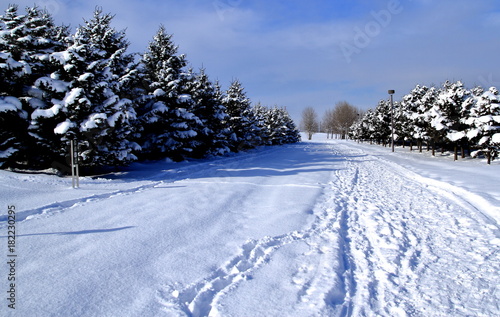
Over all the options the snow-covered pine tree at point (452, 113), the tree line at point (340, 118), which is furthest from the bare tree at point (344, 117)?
the snow-covered pine tree at point (452, 113)

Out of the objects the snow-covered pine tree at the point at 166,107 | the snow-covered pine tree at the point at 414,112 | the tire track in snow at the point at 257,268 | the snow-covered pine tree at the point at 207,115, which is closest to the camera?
the tire track in snow at the point at 257,268

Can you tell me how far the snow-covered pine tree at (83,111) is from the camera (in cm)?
1026

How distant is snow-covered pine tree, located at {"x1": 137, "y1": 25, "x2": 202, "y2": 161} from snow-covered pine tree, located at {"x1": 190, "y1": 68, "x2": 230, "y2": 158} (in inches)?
59.3

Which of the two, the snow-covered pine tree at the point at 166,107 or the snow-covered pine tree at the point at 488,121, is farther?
the snow-covered pine tree at the point at 488,121

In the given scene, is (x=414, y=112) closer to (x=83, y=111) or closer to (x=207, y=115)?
(x=207, y=115)

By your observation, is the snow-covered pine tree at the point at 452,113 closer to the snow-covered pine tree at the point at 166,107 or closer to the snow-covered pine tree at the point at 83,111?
the snow-covered pine tree at the point at 166,107

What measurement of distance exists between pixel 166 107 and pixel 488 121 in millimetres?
21827

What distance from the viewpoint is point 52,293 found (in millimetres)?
3102

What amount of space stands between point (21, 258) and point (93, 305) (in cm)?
179

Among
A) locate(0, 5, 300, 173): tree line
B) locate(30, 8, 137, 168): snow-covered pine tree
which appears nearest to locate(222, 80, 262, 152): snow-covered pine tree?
locate(0, 5, 300, 173): tree line

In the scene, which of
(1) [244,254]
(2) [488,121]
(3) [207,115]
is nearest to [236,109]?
(3) [207,115]

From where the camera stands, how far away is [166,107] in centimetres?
1616

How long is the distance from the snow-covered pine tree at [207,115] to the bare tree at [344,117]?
286ft

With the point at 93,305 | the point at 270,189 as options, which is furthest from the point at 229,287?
the point at 270,189
